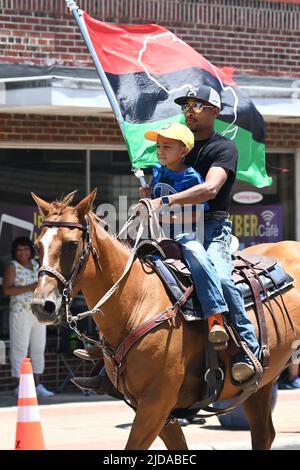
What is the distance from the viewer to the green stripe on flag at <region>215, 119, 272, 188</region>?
12281 mm

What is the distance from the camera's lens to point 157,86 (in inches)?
468

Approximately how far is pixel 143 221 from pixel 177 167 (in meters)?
0.53

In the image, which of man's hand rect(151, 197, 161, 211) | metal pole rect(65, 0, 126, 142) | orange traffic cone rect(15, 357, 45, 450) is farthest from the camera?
metal pole rect(65, 0, 126, 142)

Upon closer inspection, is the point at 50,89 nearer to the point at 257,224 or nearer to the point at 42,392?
the point at 42,392

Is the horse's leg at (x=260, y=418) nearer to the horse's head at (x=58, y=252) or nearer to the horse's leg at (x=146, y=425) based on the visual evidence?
the horse's leg at (x=146, y=425)

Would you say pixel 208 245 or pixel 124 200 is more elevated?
pixel 208 245

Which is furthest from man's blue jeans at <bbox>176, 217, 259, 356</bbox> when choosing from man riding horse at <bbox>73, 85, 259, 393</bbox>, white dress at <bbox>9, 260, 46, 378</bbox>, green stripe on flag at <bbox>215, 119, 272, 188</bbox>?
white dress at <bbox>9, 260, 46, 378</bbox>

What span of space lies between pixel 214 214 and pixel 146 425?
171cm

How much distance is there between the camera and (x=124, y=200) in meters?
14.9

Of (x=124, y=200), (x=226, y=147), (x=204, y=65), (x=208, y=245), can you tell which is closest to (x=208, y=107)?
(x=226, y=147)

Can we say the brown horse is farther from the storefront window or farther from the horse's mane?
the storefront window

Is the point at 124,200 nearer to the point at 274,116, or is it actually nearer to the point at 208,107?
the point at 274,116

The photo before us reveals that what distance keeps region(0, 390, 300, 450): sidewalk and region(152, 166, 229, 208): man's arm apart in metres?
3.67
